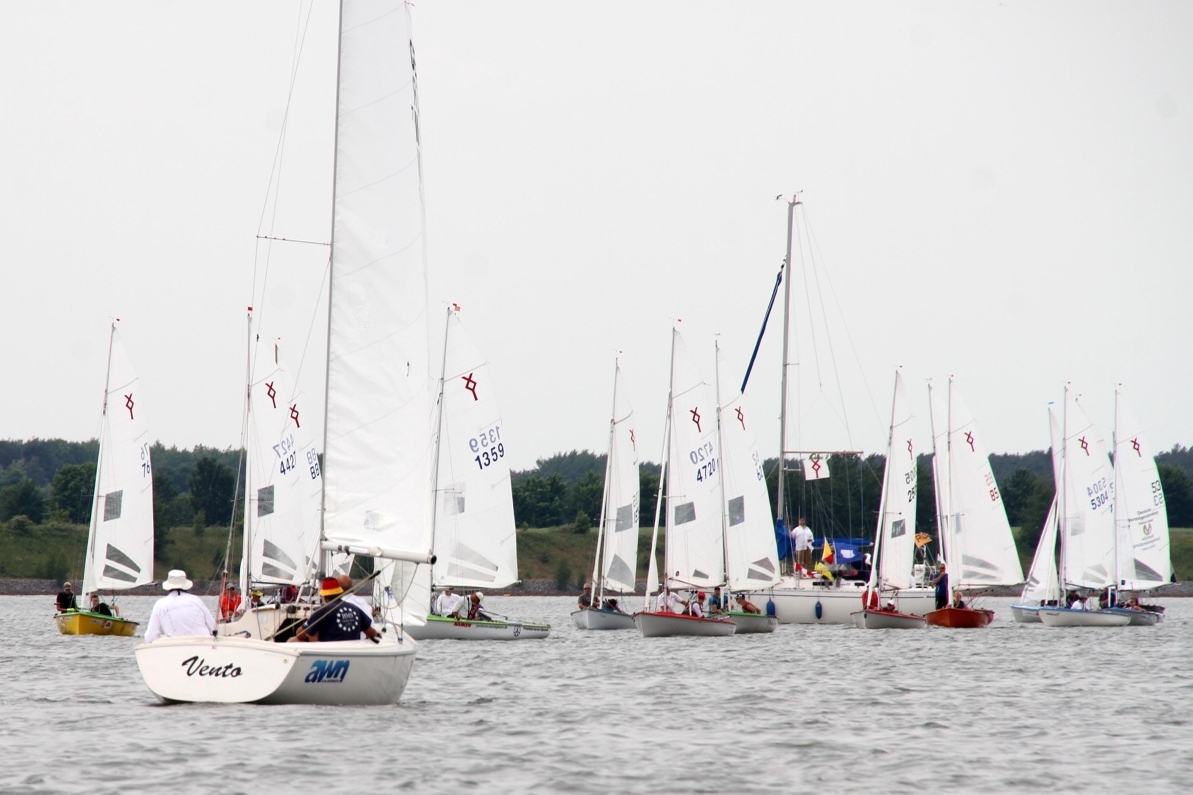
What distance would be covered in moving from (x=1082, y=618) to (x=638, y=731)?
3512 cm

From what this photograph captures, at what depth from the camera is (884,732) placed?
1991cm

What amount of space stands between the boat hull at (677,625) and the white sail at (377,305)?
901 inches

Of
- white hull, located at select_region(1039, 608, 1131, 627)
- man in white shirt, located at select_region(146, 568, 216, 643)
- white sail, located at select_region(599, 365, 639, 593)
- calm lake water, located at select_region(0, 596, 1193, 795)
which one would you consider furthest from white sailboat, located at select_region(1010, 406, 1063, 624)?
man in white shirt, located at select_region(146, 568, 216, 643)

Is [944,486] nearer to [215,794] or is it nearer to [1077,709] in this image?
[1077,709]

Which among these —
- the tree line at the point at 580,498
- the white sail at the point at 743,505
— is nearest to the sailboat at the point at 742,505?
the white sail at the point at 743,505

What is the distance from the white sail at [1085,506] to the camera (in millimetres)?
54375

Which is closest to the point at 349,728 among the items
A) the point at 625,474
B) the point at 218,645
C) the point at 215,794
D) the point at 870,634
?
the point at 218,645

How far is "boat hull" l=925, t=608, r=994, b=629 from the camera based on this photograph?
5025cm

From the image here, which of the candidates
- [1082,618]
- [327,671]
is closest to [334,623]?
[327,671]

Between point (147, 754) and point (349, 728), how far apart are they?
242cm

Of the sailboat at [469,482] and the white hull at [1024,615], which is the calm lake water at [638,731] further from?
the white hull at [1024,615]

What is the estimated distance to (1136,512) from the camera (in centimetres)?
5603

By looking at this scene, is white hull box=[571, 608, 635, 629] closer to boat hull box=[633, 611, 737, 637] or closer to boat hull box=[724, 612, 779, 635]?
boat hull box=[724, 612, 779, 635]

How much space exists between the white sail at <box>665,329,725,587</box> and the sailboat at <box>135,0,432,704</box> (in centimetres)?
2783
